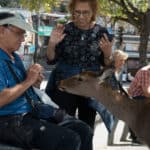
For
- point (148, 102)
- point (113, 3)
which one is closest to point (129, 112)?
point (148, 102)

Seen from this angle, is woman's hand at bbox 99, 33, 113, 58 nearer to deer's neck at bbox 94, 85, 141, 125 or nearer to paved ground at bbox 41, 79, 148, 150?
deer's neck at bbox 94, 85, 141, 125

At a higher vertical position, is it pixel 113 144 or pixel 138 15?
pixel 138 15

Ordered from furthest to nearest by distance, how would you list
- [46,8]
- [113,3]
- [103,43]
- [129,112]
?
[113,3], [46,8], [129,112], [103,43]

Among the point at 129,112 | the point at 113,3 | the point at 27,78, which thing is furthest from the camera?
the point at 113,3

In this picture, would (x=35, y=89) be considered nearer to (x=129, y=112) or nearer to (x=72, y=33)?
(x=72, y=33)

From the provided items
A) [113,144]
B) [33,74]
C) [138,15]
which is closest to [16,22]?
[33,74]

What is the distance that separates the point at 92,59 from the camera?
16.6 feet

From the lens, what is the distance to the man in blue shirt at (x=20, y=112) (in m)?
4.06

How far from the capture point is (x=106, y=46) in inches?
198

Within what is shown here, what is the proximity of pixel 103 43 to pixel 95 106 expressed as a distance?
2.14ft

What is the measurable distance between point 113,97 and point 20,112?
1.55 m

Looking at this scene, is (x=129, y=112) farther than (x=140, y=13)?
No

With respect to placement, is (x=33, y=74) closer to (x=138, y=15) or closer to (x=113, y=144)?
(x=113, y=144)

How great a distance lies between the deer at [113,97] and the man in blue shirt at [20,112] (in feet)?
3.16
